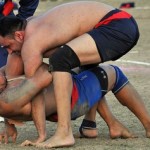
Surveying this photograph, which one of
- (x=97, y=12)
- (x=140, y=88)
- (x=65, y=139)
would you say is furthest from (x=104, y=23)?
(x=140, y=88)

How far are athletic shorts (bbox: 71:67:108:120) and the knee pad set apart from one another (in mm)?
312

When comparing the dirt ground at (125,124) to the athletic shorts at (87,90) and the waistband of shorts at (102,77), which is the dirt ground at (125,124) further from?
the waistband of shorts at (102,77)

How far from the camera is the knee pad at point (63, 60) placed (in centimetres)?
563

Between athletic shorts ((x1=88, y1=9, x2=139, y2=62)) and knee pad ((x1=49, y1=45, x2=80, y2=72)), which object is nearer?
knee pad ((x1=49, y1=45, x2=80, y2=72))

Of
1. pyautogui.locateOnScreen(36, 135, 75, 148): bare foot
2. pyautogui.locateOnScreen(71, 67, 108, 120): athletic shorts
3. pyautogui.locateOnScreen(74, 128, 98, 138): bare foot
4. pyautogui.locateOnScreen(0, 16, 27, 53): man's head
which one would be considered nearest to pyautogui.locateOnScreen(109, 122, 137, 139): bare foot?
pyautogui.locateOnScreen(74, 128, 98, 138): bare foot

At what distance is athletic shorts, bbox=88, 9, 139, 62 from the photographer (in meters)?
5.80

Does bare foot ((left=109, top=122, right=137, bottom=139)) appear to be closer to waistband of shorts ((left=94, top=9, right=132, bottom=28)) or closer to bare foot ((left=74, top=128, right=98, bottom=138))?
bare foot ((left=74, top=128, right=98, bottom=138))

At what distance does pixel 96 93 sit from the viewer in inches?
237

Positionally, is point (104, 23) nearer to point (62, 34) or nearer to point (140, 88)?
point (62, 34)

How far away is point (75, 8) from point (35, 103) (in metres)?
0.87

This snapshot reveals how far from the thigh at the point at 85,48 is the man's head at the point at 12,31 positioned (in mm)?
413

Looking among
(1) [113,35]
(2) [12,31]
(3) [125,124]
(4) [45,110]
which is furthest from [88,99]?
(3) [125,124]

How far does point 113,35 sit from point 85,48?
11.0 inches

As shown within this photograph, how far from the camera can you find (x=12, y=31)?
5824mm
